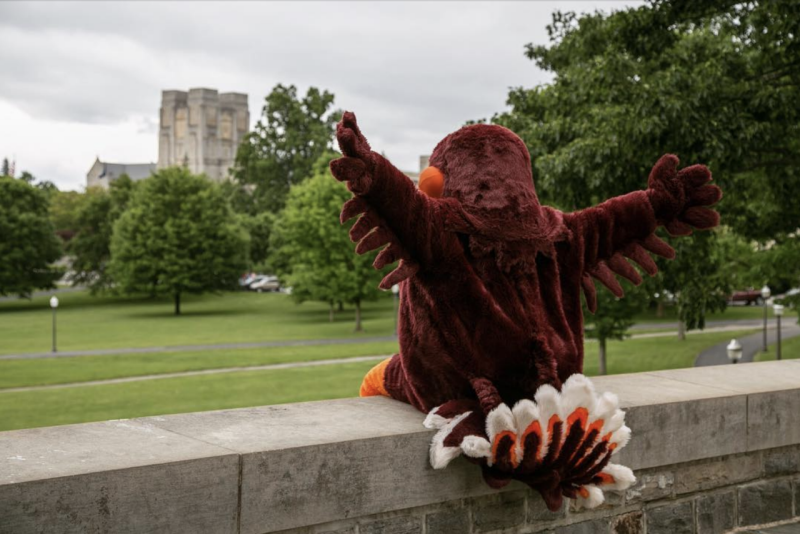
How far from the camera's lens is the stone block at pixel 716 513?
4.18 meters

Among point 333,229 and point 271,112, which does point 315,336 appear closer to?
point 333,229

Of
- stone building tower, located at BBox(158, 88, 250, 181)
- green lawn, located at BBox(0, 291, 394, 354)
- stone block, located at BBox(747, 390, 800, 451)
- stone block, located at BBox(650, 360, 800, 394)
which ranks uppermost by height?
stone building tower, located at BBox(158, 88, 250, 181)

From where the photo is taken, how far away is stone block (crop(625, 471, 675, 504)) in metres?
3.96

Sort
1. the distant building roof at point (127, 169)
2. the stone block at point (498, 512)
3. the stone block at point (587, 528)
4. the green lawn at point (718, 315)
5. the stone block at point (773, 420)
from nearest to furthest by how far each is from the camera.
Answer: the stone block at point (498, 512) → the stone block at point (587, 528) → the stone block at point (773, 420) → the green lawn at point (718, 315) → the distant building roof at point (127, 169)

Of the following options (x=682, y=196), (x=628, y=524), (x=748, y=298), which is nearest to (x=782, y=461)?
(x=628, y=524)

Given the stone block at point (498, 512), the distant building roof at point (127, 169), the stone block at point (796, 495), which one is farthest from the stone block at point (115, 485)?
the distant building roof at point (127, 169)

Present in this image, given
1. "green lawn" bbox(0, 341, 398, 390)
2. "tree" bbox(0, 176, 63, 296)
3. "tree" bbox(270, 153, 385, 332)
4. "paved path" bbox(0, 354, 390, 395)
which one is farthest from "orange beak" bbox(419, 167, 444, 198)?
"tree" bbox(0, 176, 63, 296)

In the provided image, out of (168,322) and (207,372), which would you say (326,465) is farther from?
(168,322)

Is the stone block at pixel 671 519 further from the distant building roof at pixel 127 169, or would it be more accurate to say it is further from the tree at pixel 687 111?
the distant building roof at pixel 127 169

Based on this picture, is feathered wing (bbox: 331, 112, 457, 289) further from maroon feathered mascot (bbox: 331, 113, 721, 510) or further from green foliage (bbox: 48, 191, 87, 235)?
green foliage (bbox: 48, 191, 87, 235)

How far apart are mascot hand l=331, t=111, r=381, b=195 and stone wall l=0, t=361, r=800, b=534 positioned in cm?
95

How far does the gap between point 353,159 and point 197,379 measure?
23.2 meters

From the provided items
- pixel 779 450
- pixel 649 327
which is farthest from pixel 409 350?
pixel 649 327

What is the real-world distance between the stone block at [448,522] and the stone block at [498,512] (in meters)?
0.05
